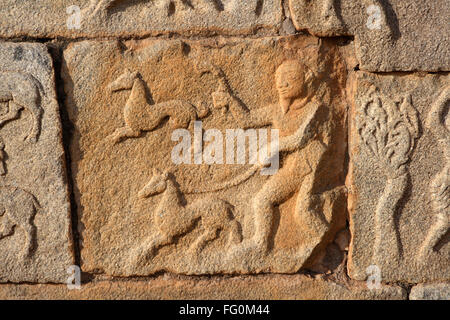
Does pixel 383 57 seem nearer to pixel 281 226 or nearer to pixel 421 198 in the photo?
pixel 421 198

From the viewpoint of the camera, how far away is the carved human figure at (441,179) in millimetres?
2439

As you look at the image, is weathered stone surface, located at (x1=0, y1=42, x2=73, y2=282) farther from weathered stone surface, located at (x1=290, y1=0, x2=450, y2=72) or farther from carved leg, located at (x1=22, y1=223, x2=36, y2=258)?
weathered stone surface, located at (x1=290, y1=0, x2=450, y2=72)

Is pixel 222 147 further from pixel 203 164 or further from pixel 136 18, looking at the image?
pixel 136 18

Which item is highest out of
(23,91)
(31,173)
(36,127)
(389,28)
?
(389,28)

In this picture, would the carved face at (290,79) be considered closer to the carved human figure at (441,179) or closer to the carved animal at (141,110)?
the carved animal at (141,110)

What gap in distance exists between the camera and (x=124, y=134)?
2.41 metres

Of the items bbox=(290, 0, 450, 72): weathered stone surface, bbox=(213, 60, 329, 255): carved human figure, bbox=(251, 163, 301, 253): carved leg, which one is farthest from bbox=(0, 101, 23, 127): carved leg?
bbox=(290, 0, 450, 72): weathered stone surface

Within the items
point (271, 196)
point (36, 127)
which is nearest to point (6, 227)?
point (36, 127)

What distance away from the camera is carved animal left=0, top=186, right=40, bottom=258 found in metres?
2.44

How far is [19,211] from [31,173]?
0.62 ft

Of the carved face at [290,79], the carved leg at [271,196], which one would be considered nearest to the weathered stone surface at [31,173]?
the carved leg at [271,196]

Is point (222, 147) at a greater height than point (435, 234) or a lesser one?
greater

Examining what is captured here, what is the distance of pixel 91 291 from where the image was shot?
99.1 inches

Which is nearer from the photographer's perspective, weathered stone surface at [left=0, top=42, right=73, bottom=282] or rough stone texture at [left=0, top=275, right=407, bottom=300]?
weathered stone surface at [left=0, top=42, right=73, bottom=282]
